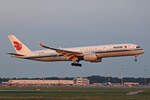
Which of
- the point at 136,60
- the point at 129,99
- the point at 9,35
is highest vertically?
the point at 9,35

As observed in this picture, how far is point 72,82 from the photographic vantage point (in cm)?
18912

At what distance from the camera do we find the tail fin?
8881 centimetres

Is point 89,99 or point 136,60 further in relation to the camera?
point 136,60

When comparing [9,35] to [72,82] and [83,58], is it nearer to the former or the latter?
[83,58]

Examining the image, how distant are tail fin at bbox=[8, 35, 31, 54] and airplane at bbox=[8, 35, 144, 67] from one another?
697 mm

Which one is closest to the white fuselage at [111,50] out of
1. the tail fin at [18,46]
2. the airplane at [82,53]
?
the airplane at [82,53]

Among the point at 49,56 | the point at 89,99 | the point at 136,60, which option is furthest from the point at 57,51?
the point at 89,99

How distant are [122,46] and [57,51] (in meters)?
14.9

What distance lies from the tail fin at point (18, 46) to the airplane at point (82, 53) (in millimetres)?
697

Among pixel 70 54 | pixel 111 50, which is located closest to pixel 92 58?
pixel 111 50

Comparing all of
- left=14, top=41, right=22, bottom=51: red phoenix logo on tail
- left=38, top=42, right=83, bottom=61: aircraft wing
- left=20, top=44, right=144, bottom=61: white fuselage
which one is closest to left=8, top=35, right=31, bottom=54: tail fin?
left=14, top=41, right=22, bottom=51: red phoenix logo on tail

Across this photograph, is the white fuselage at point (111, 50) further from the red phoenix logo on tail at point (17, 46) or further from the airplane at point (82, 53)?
the red phoenix logo on tail at point (17, 46)

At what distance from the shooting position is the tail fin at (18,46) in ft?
291

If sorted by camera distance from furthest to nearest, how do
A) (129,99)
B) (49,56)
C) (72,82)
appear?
(72,82) < (49,56) < (129,99)
